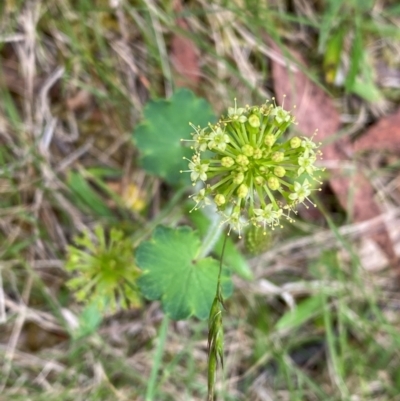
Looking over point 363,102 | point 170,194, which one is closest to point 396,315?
point 363,102

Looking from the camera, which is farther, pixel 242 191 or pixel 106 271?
pixel 106 271

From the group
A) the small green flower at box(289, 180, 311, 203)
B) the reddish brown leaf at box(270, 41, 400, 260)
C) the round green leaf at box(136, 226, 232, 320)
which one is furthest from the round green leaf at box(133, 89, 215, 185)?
the small green flower at box(289, 180, 311, 203)

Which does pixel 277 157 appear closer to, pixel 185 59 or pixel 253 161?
pixel 253 161

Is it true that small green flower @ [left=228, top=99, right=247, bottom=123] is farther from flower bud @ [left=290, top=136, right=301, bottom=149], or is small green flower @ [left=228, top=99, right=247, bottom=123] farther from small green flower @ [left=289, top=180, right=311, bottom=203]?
small green flower @ [left=289, top=180, right=311, bottom=203]

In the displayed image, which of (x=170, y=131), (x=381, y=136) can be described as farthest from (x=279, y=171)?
(x=381, y=136)

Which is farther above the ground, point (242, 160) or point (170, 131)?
point (170, 131)
